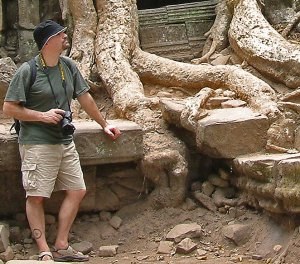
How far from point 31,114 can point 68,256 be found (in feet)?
3.50

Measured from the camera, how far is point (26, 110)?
430 cm

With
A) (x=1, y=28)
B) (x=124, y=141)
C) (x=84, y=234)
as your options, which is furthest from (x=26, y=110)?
(x=1, y=28)

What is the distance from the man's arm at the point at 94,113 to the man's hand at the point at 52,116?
46cm

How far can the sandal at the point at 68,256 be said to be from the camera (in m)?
4.51

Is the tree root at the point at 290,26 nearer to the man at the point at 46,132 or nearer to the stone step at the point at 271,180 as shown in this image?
the stone step at the point at 271,180

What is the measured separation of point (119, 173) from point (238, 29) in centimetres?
211

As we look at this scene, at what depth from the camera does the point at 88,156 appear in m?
5.02

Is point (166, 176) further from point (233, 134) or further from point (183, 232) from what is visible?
point (233, 134)

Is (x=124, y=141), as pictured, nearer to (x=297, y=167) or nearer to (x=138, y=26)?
(x=297, y=167)

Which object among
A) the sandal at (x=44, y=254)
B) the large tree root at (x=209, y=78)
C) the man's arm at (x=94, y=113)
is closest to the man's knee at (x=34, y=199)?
the sandal at (x=44, y=254)

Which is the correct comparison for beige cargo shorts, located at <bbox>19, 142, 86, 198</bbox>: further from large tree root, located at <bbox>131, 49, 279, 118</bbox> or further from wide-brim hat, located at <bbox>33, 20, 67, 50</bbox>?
large tree root, located at <bbox>131, 49, 279, 118</bbox>

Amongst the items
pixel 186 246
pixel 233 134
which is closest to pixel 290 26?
pixel 233 134

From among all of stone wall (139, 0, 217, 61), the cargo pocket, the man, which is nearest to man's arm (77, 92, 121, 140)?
the man

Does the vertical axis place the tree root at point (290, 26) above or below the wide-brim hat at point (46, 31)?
below
